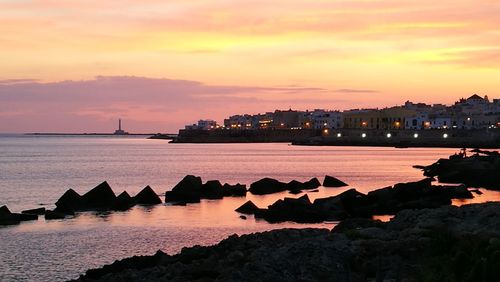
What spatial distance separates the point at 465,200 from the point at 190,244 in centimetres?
2134

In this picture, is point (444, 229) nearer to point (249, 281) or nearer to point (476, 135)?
point (249, 281)

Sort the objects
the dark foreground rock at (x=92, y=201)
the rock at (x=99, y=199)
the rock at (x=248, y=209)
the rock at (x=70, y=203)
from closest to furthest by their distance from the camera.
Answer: the rock at (x=248, y=209) < the rock at (x=70, y=203) < the dark foreground rock at (x=92, y=201) < the rock at (x=99, y=199)

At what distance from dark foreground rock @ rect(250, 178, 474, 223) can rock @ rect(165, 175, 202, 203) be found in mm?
9288

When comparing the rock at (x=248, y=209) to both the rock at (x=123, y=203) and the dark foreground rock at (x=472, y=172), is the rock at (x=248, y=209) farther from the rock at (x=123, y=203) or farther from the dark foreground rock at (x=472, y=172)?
the dark foreground rock at (x=472, y=172)

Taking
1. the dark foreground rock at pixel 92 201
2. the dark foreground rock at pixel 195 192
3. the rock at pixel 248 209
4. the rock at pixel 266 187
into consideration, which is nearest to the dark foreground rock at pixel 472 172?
the rock at pixel 266 187

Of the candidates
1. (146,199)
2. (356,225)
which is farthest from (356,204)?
(356,225)

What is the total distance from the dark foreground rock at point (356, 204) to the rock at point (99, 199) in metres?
9.30

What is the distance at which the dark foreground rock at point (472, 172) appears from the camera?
57969 millimetres

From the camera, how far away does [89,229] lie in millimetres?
34469

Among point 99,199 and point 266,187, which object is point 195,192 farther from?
point 99,199

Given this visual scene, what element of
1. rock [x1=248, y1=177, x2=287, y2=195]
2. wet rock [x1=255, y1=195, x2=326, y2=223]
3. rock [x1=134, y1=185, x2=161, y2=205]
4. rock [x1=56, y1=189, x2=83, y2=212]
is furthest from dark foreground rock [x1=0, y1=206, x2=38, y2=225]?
rock [x1=248, y1=177, x2=287, y2=195]

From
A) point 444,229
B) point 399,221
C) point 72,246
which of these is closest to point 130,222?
point 72,246

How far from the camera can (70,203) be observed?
134 feet

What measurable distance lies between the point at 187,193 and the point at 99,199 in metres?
6.74
